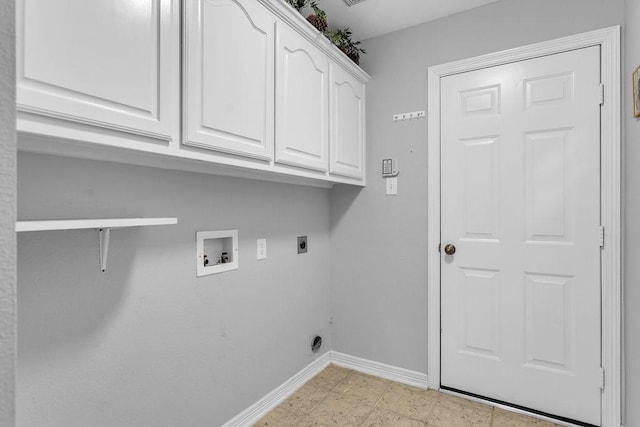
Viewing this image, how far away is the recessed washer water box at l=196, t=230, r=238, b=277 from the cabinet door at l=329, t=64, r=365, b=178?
76cm

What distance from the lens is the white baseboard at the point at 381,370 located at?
2297mm

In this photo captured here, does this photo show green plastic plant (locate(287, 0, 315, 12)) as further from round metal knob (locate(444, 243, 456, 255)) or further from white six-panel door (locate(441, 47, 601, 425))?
round metal knob (locate(444, 243, 456, 255))

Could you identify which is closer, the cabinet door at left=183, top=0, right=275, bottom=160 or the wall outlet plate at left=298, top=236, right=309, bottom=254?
the cabinet door at left=183, top=0, right=275, bottom=160

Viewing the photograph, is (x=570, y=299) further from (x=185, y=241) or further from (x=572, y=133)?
(x=185, y=241)

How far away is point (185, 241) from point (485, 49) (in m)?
2.09

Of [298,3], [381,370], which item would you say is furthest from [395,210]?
[298,3]

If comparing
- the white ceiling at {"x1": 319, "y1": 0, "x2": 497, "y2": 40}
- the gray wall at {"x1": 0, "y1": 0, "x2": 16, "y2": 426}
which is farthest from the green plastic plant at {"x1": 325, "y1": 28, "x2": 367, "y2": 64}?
the gray wall at {"x1": 0, "y1": 0, "x2": 16, "y2": 426}

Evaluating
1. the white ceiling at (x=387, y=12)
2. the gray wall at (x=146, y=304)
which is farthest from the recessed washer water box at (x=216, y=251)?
the white ceiling at (x=387, y=12)

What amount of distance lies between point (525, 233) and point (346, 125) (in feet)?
4.23

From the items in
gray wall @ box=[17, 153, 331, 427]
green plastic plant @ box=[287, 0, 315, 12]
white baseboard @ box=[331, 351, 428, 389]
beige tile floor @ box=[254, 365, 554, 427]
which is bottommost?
beige tile floor @ box=[254, 365, 554, 427]

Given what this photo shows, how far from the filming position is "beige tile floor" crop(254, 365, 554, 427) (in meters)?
1.89

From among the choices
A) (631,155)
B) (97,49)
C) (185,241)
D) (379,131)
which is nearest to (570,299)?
(631,155)

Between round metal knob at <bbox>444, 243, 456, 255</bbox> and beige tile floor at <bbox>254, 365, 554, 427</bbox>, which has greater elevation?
round metal knob at <bbox>444, 243, 456, 255</bbox>

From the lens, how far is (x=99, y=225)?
1034 millimetres
